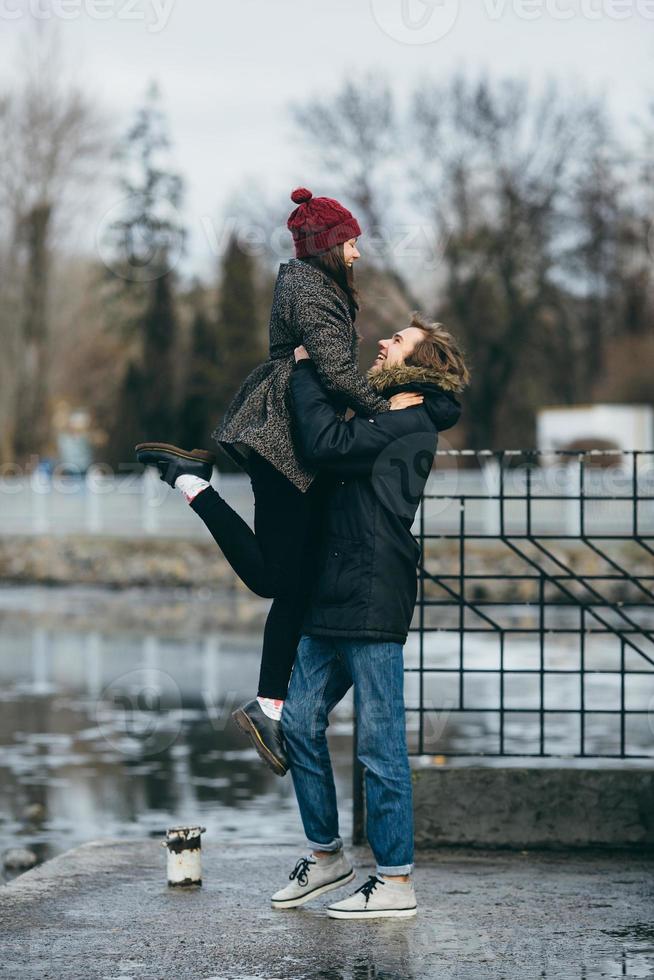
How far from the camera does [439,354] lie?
503 cm

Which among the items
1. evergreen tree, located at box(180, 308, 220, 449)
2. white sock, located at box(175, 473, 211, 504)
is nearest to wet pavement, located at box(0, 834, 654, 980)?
white sock, located at box(175, 473, 211, 504)

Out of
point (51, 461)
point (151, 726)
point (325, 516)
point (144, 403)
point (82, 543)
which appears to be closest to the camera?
point (325, 516)

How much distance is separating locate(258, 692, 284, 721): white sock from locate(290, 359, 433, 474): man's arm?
0.70m

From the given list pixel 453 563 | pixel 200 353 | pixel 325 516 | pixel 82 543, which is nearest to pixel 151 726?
pixel 325 516

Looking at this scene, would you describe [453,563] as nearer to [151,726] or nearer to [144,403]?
[151,726]

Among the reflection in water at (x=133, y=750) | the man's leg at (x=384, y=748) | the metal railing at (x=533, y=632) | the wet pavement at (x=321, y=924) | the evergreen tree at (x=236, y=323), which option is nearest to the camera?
the wet pavement at (x=321, y=924)

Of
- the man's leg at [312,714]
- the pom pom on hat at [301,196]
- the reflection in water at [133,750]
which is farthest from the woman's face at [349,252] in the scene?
the reflection in water at [133,750]

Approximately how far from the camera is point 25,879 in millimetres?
→ 5699

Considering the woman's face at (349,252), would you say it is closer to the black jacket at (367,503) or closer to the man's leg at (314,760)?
the black jacket at (367,503)

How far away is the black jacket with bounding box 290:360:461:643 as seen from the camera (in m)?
4.84

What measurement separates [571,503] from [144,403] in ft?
69.3

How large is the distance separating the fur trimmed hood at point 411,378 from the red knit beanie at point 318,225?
0.40 metres

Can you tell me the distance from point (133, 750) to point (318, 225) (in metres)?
6.12

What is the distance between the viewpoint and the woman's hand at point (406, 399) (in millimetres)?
4965
